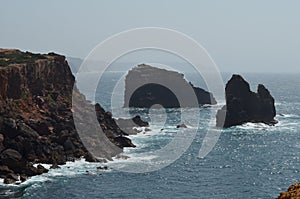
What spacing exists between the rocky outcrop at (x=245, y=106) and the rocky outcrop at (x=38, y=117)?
4009 cm

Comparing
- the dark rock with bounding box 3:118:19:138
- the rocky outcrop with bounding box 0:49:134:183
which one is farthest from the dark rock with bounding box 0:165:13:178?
the dark rock with bounding box 3:118:19:138

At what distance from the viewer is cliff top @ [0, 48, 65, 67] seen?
10747 centimetres

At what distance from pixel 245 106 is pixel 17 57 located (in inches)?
2859

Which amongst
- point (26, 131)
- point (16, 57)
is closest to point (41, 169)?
point (26, 131)

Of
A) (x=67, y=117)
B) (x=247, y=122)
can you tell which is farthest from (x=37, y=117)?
(x=247, y=122)

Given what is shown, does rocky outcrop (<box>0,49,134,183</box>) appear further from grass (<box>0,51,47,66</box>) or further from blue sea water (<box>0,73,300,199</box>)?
blue sea water (<box>0,73,300,199</box>)

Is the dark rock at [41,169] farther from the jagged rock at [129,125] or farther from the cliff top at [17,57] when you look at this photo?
the jagged rock at [129,125]

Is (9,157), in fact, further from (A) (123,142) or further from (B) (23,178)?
(A) (123,142)

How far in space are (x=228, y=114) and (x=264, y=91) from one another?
1532cm

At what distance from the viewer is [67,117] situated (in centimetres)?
10719

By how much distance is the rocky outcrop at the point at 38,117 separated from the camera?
82.1 m

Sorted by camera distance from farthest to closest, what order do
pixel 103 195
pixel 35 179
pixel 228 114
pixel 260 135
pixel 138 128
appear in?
pixel 228 114 → pixel 138 128 → pixel 260 135 → pixel 35 179 → pixel 103 195

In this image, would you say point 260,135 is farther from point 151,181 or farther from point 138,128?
point 151,181

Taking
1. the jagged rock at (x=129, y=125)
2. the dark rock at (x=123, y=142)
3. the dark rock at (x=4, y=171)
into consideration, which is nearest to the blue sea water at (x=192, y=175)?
the dark rock at (x=123, y=142)
